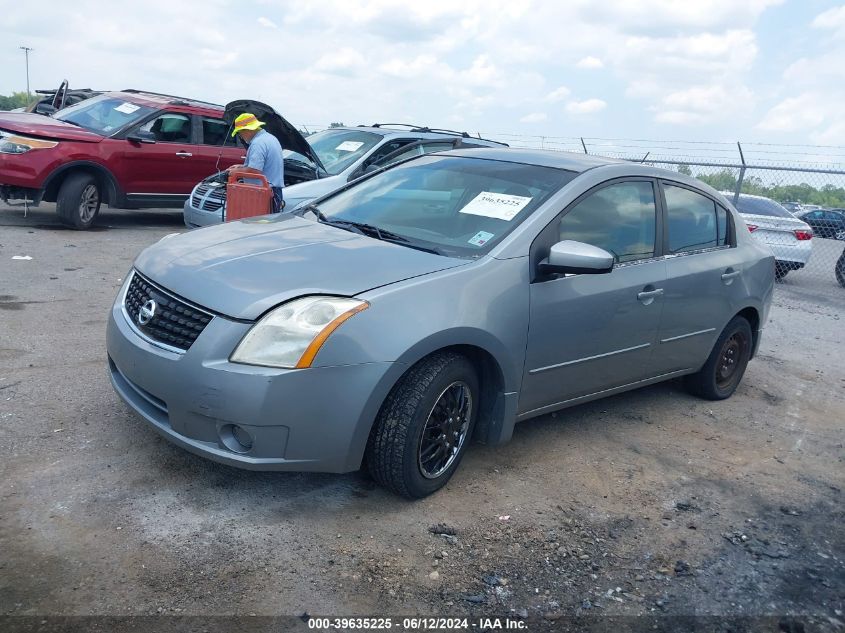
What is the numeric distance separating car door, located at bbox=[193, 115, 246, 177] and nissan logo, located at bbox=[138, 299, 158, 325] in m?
8.00

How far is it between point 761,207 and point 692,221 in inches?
336

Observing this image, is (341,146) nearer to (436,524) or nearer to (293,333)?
(293,333)

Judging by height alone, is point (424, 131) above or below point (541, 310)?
above

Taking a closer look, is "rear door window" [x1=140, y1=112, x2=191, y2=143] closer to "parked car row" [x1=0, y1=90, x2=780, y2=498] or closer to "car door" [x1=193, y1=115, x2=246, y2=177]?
"car door" [x1=193, y1=115, x2=246, y2=177]

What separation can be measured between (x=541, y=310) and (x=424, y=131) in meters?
7.16

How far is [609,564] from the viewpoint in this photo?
3307mm

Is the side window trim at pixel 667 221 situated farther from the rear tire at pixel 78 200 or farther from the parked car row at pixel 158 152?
Answer: the rear tire at pixel 78 200

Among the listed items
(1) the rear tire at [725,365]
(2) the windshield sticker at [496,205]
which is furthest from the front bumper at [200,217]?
(1) the rear tire at [725,365]

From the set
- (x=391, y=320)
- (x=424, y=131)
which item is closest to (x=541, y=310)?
(x=391, y=320)

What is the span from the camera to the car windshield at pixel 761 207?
41.0 feet

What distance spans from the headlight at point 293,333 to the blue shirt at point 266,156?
5.24m

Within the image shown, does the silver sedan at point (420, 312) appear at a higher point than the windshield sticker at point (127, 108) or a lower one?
lower

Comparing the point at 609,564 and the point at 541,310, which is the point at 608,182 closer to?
A: the point at 541,310

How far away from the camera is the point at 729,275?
5230 mm
